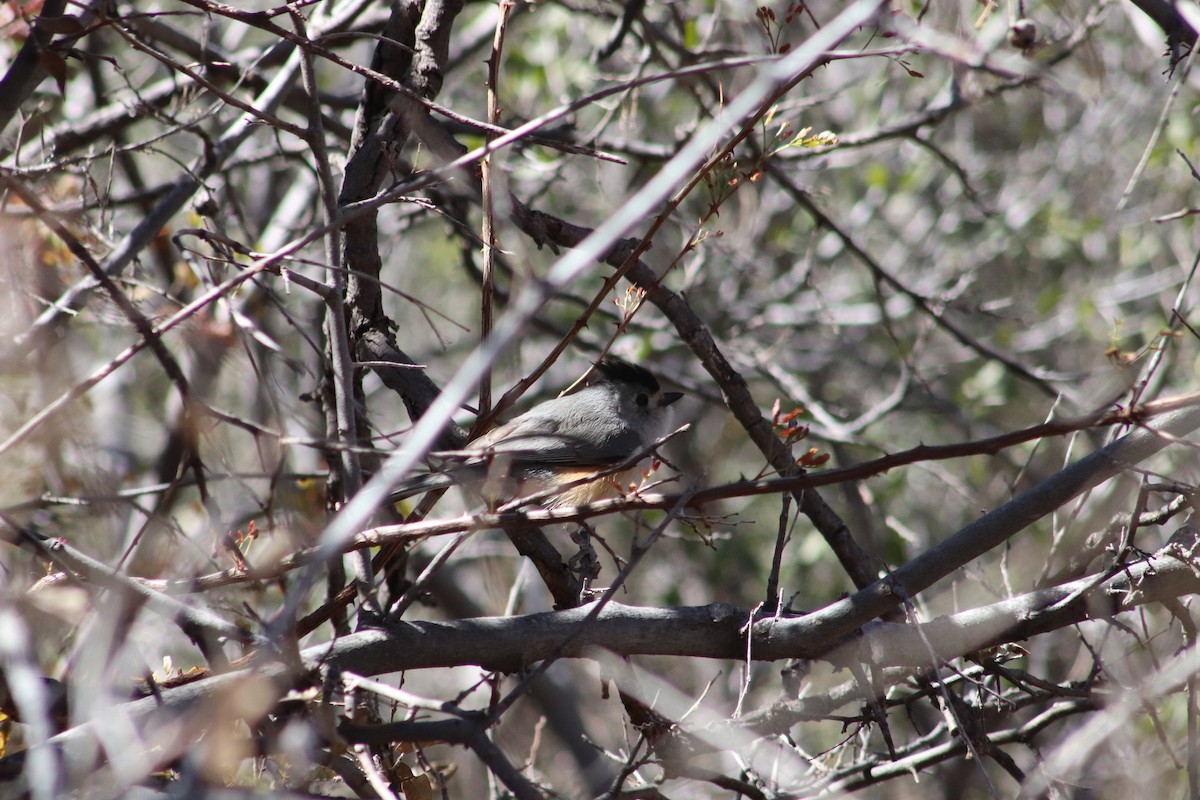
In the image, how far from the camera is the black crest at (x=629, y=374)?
175 inches

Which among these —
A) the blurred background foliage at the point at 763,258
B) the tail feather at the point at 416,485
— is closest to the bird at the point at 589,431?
the blurred background foliage at the point at 763,258

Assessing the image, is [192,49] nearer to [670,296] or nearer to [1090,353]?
[670,296]

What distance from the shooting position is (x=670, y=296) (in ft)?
10.0

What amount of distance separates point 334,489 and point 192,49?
7.37 feet

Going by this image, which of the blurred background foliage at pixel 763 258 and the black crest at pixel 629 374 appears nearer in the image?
the blurred background foliage at pixel 763 258

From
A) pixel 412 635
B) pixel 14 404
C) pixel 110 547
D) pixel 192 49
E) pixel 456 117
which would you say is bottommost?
pixel 412 635

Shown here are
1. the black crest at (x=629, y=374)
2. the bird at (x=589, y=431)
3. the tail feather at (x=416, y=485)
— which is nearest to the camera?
the tail feather at (x=416, y=485)

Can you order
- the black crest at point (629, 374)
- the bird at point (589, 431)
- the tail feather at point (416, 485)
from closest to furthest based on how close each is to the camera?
the tail feather at point (416, 485), the bird at point (589, 431), the black crest at point (629, 374)

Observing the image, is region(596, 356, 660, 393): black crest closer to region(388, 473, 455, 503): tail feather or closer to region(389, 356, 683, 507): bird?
region(389, 356, 683, 507): bird

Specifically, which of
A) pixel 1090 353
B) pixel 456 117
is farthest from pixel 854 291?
pixel 456 117

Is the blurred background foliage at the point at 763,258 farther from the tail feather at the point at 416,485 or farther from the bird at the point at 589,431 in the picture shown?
the tail feather at the point at 416,485

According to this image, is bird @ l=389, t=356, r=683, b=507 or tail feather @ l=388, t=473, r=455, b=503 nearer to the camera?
tail feather @ l=388, t=473, r=455, b=503

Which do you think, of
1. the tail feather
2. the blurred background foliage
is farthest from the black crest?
the tail feather

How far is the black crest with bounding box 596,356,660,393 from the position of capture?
4.45 m
